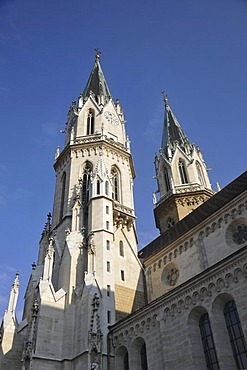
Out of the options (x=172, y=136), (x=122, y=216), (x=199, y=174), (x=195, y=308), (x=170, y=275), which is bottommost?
(x=195, y=308)

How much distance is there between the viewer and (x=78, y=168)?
90.1 feet

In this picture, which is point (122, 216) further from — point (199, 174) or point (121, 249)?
point (199, 174)

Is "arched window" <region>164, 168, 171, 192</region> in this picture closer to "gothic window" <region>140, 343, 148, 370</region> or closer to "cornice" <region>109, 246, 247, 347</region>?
"cornice" <region>109, 246, 247, 347</region>

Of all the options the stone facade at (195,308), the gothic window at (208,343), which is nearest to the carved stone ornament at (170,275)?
the stone facade at (195,308)

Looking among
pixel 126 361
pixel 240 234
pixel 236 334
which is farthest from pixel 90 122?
pixel 236 334

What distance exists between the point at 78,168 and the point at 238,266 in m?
16.7

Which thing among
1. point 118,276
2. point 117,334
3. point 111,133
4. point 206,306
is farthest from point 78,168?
point 206,306

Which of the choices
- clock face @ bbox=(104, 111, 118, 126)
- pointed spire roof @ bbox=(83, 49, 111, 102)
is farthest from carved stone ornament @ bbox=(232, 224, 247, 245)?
pointed spire roof @ bbox=(83, 49, 111, 102)

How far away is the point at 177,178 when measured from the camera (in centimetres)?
3584

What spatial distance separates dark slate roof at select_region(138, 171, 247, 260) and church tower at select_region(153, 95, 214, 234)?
7.60 m

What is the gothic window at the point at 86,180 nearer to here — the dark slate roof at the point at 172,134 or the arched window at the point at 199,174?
the arched window at the point at 199,174

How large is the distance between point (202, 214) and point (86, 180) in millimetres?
9328

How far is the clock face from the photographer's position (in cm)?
3256

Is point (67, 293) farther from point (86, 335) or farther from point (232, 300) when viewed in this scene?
point (232, 300)
